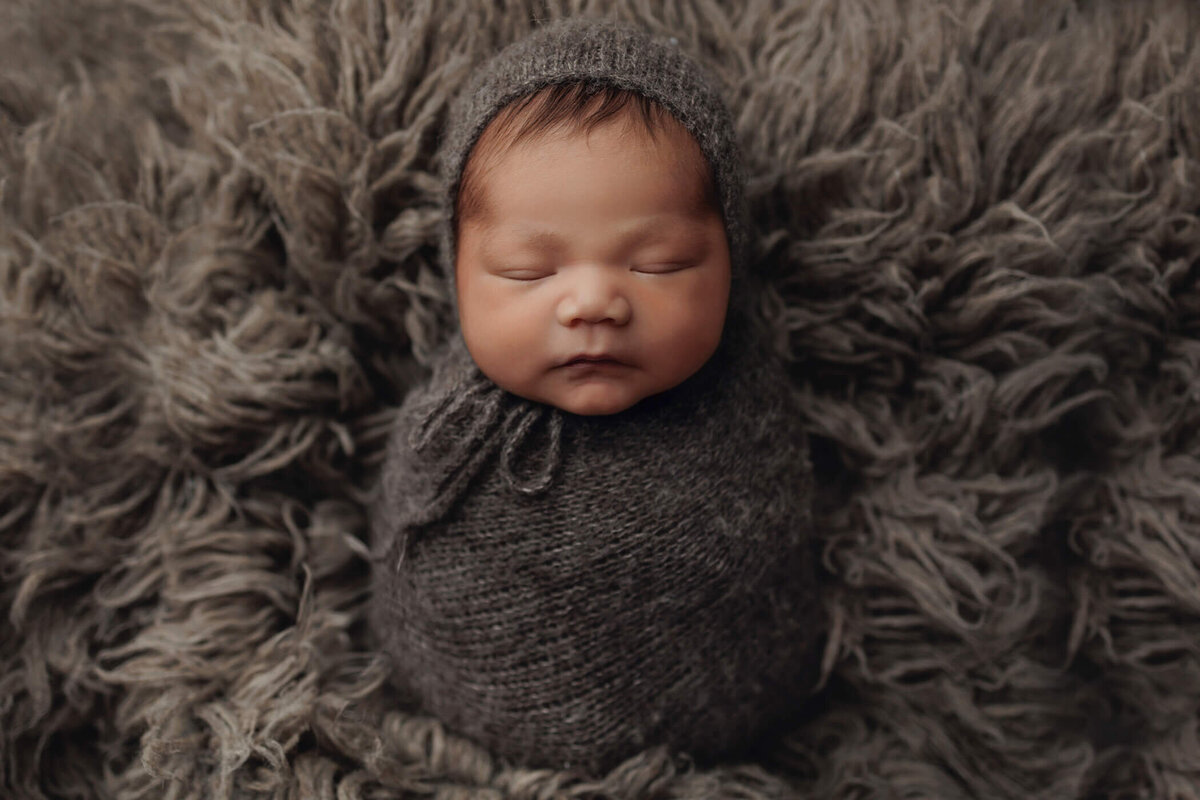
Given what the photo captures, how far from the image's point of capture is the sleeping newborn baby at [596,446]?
2.11 ft

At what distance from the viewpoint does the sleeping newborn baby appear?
2.11ft

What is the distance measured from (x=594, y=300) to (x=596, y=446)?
117mm

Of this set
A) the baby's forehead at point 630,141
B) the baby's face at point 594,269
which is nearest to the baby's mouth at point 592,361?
the baby's face at point 594,269

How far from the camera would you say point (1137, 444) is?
2.55 feet

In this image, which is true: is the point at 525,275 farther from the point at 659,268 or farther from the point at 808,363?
the point at 808,363

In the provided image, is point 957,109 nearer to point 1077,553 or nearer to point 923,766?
point 1077,553

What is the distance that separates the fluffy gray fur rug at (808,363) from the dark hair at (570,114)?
0.14 meters

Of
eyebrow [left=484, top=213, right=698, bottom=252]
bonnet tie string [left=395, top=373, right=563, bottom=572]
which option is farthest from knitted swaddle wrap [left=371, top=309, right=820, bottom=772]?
eyebrow [left=484, top=213, right=698, bottom=252]

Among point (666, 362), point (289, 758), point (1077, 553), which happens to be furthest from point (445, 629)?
point (1077, 553)

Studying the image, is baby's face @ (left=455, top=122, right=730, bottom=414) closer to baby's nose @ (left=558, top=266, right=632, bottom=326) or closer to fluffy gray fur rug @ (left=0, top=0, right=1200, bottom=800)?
baby's nose @ (left=558, top=266, right=632, bottom=326)

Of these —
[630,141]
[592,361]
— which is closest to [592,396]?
[592,361]

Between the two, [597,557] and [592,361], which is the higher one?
[592,361]

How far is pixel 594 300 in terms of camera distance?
63 cm

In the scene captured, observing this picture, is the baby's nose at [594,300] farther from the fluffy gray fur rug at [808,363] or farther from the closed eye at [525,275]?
the fluffy gray fur rug at [808,363]
